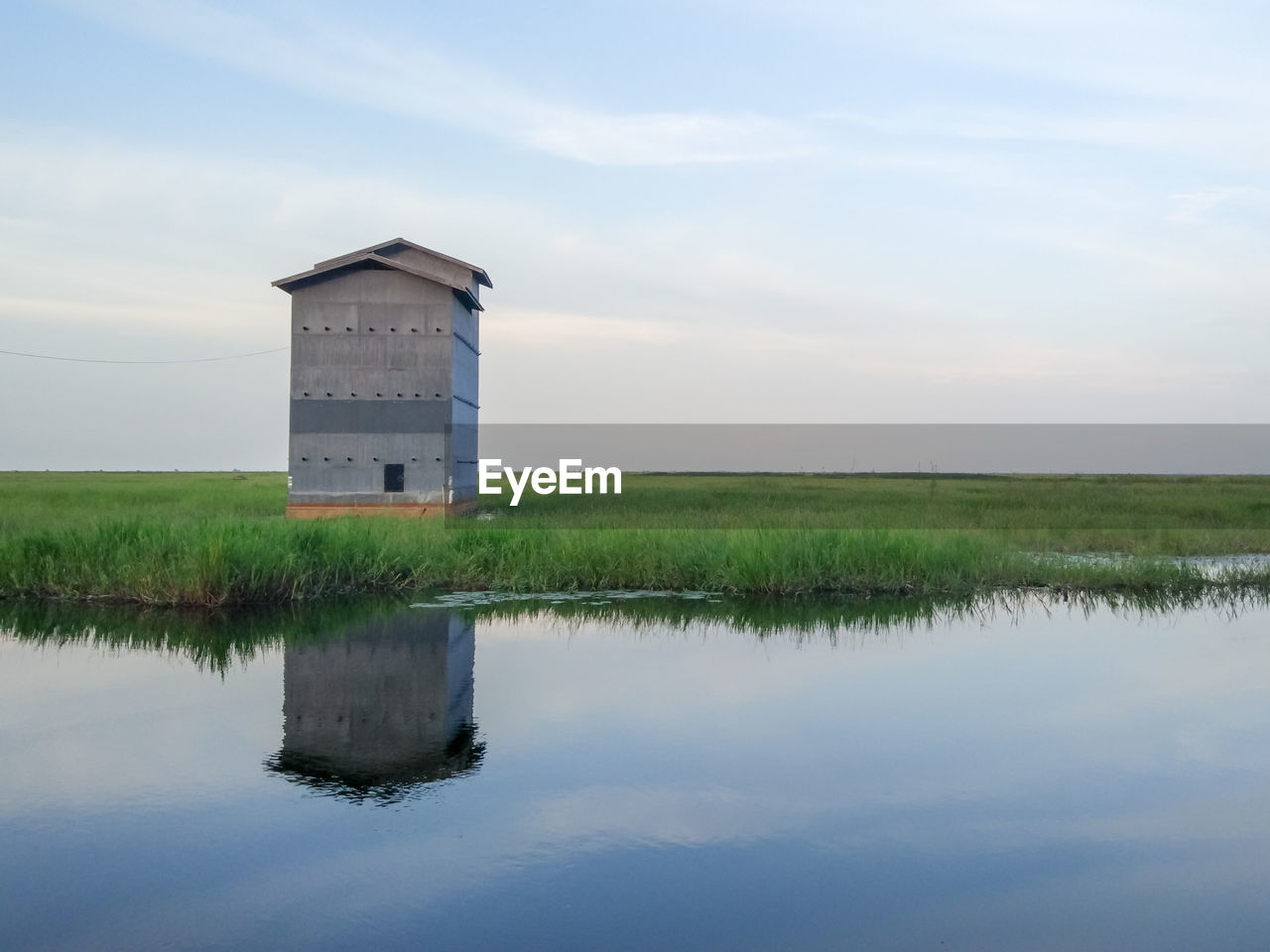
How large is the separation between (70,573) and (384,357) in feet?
37.4

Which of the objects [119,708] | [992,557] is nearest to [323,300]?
[992,557]

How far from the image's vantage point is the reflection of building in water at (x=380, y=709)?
7.65 meters

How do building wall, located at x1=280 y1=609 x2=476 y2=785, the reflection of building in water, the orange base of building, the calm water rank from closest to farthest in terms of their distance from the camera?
1. the calm water
2. the reflection of building in water
3. building wall, located at x1=280 y1=609 x2=476 y2=785
4. the orange base of building

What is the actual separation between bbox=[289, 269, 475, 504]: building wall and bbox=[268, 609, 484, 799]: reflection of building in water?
12.6 m

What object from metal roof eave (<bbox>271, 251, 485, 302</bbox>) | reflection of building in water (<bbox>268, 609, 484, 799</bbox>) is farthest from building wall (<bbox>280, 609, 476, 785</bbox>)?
metal roof eave (<bbox>271, 251, 485, 302</bbox>)

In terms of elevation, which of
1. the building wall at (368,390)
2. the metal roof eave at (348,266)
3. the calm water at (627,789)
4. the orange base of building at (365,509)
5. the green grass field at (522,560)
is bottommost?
the calm water at (627,789)

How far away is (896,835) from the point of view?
6391 mm

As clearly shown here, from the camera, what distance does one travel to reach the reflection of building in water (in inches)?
301

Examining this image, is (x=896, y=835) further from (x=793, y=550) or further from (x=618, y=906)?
(x=793, y=550)

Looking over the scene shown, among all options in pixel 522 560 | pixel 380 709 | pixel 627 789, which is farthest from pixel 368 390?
pixel 627 789

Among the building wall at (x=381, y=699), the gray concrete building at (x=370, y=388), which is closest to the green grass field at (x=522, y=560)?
the building wall at (x=381, y=699)

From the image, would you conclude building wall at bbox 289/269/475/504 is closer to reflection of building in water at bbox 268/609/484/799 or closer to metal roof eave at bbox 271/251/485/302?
metal roof eave at bbox 271/251/485/302

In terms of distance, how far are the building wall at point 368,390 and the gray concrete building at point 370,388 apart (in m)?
0.02

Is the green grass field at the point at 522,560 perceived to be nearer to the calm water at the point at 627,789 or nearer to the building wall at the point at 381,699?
the calm water at the point at 627,789
